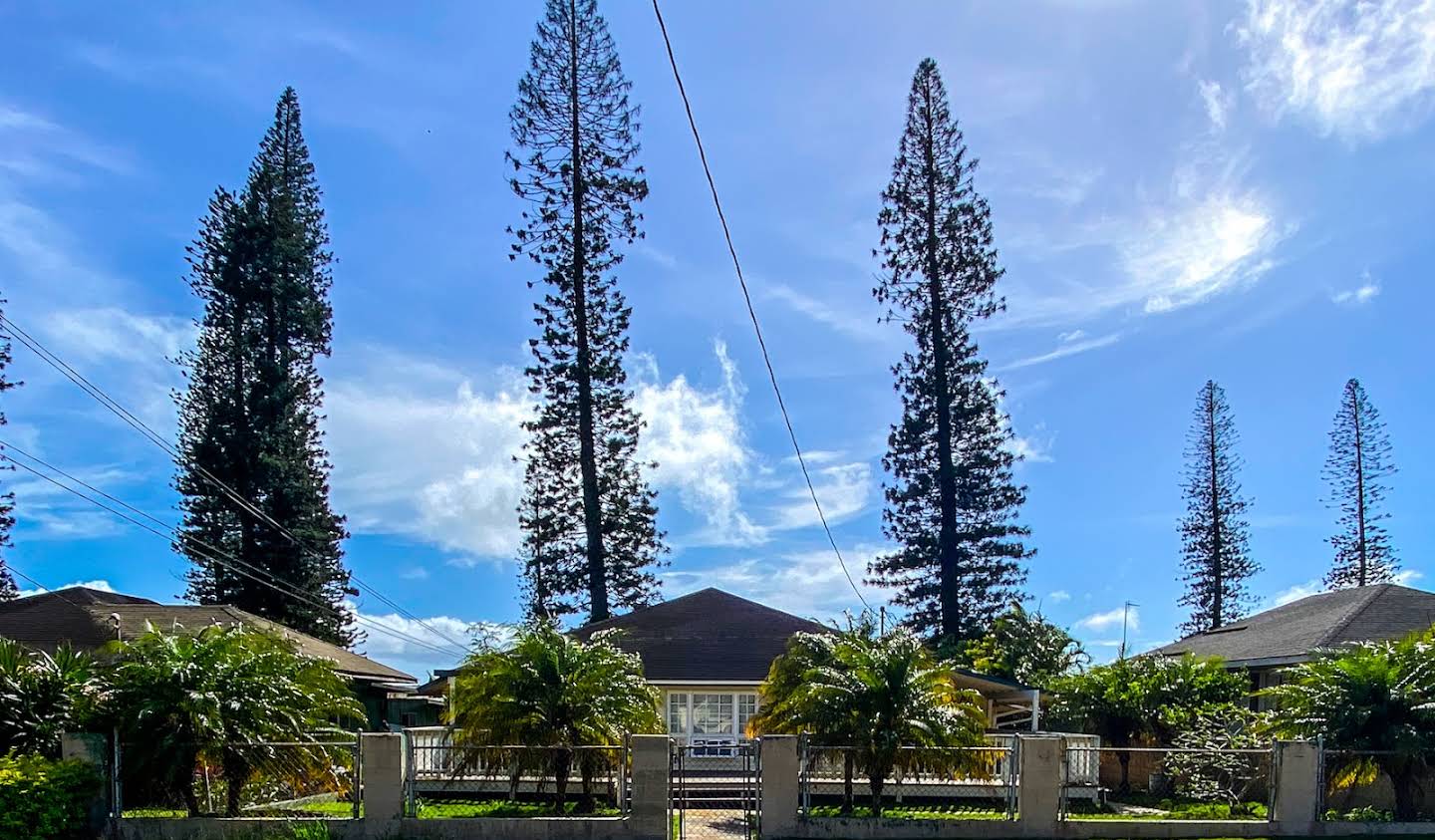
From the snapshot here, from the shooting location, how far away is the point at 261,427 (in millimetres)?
31938

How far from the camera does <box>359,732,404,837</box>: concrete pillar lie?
11859 mm

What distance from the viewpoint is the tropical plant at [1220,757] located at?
15.1m

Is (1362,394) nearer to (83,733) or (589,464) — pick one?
(589,464)

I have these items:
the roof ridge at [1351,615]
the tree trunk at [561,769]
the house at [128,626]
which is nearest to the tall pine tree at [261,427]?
the house at [128,626]

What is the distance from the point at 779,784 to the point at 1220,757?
781 centimetres

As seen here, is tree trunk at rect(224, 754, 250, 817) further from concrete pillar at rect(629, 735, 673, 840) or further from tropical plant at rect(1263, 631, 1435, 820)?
tropical plant at rect(1263, 631, 1435, 820)

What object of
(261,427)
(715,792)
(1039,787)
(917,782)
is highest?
(261,427)

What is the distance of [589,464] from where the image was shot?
30.2 metres

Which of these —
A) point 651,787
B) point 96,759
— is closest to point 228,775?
point 96,759

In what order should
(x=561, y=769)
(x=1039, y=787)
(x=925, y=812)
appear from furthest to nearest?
1. (x=925, y=812)
2. (x=561, y=769)
3. (x=1039, y=787)

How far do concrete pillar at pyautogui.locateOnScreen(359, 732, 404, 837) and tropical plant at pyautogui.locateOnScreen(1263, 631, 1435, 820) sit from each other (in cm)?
1152

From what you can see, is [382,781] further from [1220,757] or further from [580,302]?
[580,302]

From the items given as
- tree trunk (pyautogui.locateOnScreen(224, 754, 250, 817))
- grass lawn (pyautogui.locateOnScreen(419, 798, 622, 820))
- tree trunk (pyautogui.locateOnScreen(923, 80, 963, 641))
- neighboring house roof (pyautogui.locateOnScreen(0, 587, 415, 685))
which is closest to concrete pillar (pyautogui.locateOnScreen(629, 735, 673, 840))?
grass lawn (pyautogui.locateOnScreen(419, 798, 622, 820))

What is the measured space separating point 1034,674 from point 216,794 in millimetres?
18993
